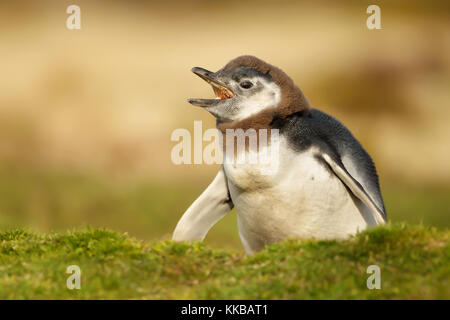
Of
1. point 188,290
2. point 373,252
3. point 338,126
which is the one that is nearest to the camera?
point 188,290

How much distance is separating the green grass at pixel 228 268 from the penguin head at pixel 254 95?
4.16 feet

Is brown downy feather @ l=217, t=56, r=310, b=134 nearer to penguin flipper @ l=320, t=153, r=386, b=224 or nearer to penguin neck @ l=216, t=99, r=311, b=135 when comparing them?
penguin neck @ l=216, t=99, r=311, b=135

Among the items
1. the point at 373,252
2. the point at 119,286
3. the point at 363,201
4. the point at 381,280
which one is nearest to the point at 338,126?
the point at 363,201

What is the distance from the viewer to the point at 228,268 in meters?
5.00

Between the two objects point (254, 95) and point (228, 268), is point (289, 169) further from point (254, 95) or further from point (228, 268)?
point (228, 268)

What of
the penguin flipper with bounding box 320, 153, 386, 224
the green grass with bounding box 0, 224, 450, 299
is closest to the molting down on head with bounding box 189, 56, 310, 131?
the penguin flipper with bounding box 320, 153, 386, 224

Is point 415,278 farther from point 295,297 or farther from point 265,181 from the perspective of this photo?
point 265,181

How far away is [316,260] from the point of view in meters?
4.80

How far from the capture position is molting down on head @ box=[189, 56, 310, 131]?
5898mm

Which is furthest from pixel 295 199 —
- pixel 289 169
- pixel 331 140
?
pixel 331 140

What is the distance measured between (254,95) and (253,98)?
3 centimetres

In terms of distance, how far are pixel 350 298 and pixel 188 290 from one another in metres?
1.12

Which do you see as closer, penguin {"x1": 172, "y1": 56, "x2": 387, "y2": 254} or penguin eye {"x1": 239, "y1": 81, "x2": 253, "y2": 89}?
penguin {"x1": 172, "y1": 56, "x2": 387, "y2": 254}

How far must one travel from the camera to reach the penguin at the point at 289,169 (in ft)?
19.0
